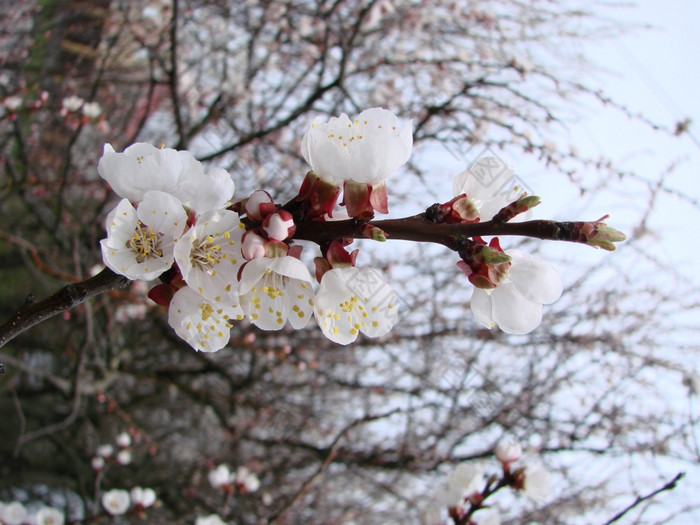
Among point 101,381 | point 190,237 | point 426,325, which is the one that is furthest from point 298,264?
point 101,381

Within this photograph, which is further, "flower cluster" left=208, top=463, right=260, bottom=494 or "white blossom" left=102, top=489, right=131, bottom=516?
"flower cluster" left=208, top=463, right=260, bottom=494

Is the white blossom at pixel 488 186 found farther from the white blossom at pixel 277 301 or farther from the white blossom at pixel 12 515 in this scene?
the white blossom at pixel 12 515

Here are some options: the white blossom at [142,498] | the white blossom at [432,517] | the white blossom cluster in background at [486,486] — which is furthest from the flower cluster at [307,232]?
the white blossom at [142,498]

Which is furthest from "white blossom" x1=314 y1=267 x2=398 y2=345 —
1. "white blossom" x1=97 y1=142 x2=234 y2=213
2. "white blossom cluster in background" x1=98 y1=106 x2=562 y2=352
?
"white blossom" x1=97 y1=142 x2=234 y2=213

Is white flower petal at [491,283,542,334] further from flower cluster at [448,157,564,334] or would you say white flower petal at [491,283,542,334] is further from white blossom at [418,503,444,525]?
white blossom at [418,503,444,525]

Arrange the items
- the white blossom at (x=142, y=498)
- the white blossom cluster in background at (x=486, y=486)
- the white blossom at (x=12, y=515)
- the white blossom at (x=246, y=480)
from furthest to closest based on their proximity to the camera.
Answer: the white blossom at (x=246, y=480)
the white blossom at (x=142, y=498)
the white blossom at (x=12, y=515)
the white blossom cluster in background at (x=486, y=486)

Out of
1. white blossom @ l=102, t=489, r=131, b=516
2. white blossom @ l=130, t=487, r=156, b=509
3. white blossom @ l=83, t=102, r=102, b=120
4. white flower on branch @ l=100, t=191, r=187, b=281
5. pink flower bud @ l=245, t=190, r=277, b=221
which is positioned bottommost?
white blossom @ l=102, t=489, r=131, b=516

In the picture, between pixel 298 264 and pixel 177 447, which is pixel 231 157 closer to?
pixel 177 447
